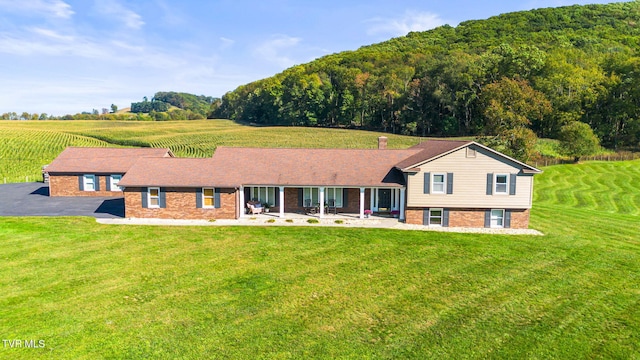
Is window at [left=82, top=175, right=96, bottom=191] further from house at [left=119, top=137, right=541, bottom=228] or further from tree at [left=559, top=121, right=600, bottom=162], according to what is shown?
tree at [left=559, top=121, right=600, bottom=162]

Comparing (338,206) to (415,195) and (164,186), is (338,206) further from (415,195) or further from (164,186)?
(164,186)

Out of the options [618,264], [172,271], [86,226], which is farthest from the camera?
[86,226]

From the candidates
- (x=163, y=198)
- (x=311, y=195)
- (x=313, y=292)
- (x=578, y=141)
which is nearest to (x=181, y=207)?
(x=163, y=198)

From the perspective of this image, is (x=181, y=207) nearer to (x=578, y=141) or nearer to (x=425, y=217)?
(x=425, y=217)

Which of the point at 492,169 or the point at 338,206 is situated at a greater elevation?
the point at 492,169

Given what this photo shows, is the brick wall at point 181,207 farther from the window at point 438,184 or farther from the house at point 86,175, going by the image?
the window at point 438,184

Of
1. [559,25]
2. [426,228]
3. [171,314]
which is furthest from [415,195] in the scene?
[559,25]
